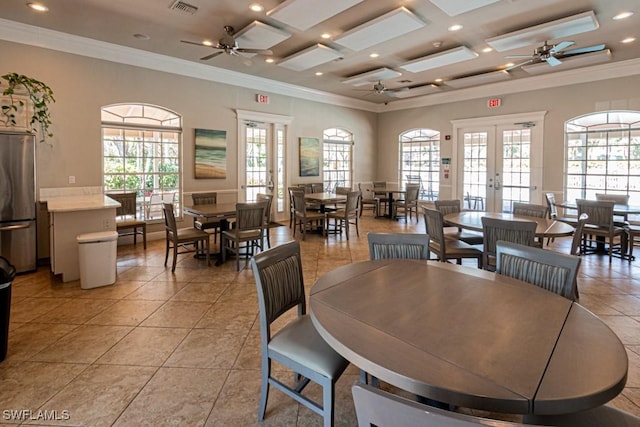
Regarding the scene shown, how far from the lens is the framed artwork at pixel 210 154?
704 centimetres

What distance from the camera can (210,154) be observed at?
7.21 meters

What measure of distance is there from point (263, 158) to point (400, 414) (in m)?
7.84

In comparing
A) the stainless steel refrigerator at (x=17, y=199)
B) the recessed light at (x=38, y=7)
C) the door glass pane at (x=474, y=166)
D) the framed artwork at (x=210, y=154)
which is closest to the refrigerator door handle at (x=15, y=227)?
the stainless steel refrigerator at (x=17, y=199)

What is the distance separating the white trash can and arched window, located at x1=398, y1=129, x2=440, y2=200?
26.1 ft

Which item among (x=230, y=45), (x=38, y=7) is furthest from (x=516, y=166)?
Result: (x=38, y=7)

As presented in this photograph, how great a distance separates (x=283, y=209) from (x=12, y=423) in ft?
23.0

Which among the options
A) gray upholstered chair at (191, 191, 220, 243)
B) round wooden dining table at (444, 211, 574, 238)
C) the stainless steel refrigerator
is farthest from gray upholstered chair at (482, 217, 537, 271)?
the stainless steel refrigerator

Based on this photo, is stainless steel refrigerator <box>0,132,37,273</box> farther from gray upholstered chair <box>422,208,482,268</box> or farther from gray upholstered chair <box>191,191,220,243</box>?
gray upholstered chair <box>422,208,482,268</box>

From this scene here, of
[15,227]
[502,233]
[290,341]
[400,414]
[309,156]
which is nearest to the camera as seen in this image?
[400,414]

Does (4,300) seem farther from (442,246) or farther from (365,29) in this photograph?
(365,29)

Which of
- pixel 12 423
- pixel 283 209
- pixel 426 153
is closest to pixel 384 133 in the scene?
pixel 426 153

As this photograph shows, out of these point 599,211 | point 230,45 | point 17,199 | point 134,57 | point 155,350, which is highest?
point 134,57

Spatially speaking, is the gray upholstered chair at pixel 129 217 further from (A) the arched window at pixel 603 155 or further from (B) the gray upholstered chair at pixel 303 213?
(A) the arched window at pixel 603 155

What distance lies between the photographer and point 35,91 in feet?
15.7
